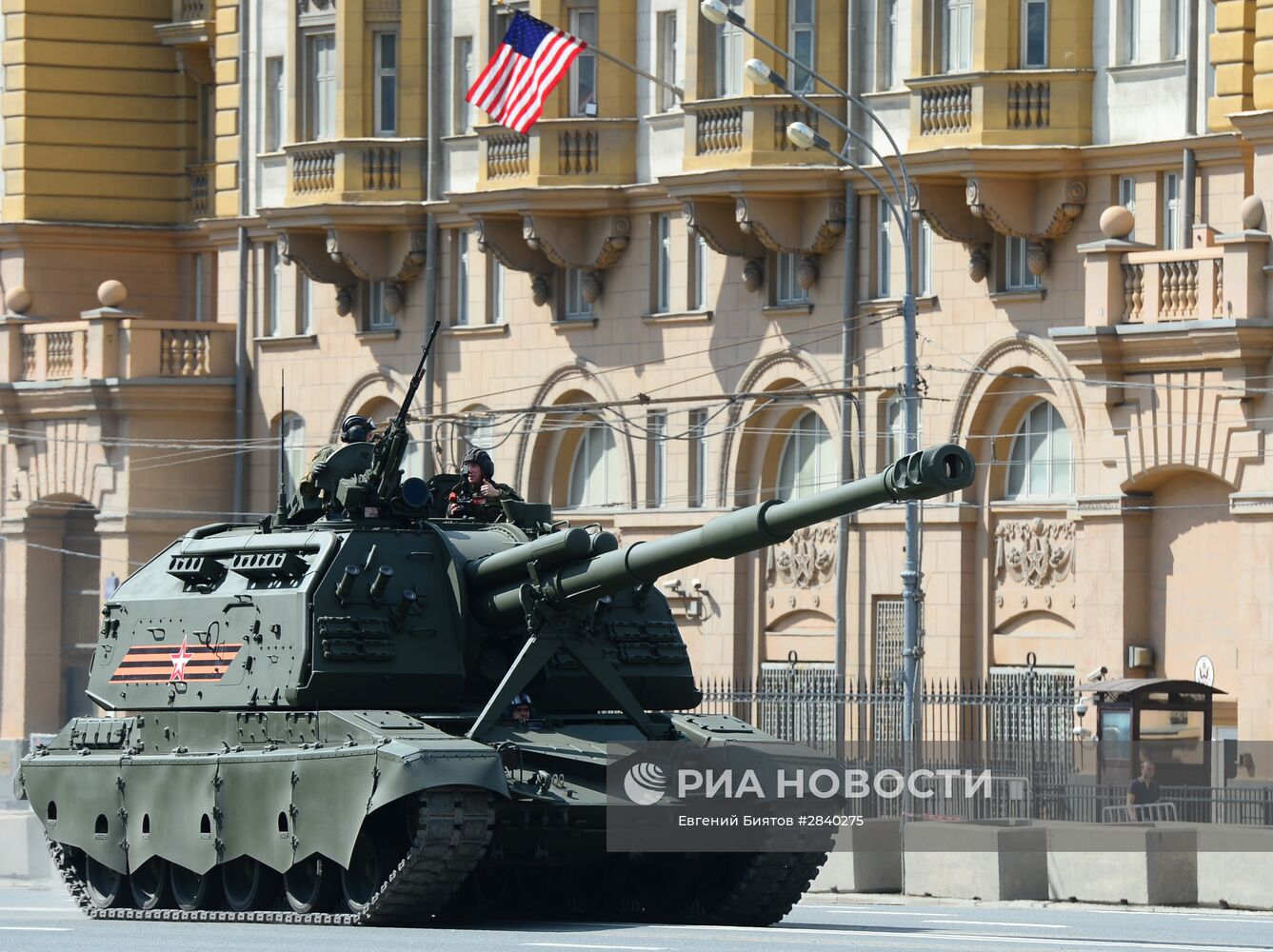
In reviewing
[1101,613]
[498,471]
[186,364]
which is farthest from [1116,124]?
[186,364]

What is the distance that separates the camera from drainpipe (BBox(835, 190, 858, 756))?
45.0 metres

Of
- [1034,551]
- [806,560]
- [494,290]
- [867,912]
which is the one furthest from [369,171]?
[867,912]

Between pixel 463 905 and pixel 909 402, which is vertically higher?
pixel 909 402

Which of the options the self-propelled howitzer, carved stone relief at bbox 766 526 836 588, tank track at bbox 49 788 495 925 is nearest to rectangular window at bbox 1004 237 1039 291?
carved stone relief at bbox 766 526 836 588

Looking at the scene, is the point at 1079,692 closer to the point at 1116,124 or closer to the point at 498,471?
the point at 1116,124

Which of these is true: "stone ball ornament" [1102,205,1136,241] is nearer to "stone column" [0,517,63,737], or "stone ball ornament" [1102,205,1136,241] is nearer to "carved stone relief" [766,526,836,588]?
"carved stone relief" [766,526,836,588]

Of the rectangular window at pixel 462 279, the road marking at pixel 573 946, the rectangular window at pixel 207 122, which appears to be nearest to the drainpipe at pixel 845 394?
the rectangular window at pixel 462 279

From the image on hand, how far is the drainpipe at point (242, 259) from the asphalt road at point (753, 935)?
28.3 m

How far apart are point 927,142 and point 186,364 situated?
16.1 metres

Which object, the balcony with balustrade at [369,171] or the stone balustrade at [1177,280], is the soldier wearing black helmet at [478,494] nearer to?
the stone balustrade at [1177,280]

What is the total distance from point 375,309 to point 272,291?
102 inches

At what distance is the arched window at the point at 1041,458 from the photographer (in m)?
42.8

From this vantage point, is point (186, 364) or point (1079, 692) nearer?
point (1079, 692)

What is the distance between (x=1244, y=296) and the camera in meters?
38.6
